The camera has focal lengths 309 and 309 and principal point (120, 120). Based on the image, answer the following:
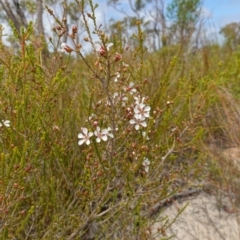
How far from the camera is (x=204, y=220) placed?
1935mm

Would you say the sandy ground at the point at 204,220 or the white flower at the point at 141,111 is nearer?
the white flower at the point at 141,111

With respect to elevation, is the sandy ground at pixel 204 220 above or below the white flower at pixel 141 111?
below

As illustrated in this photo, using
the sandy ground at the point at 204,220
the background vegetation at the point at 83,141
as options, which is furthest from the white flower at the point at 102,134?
the sandy ground at the point at 204,220

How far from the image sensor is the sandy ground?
1.82 meters

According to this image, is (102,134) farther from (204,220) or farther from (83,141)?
(204,220)

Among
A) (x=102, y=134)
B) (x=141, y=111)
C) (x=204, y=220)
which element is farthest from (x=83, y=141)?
(x=204, y=220)

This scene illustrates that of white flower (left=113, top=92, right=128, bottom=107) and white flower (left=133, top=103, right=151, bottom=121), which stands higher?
white flower (left=113, top=92, right=128, bottom=107)

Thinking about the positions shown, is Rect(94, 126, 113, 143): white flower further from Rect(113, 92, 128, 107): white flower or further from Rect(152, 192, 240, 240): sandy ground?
Rect(152, 192, 240, 240): sandy ground

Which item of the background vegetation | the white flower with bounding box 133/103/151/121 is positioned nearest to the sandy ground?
the background vegetation

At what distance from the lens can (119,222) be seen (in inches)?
64.1

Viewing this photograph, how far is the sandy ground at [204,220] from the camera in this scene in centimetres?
182

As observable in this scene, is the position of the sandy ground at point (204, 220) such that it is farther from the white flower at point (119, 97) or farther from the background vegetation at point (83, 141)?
the white flower at point (119, 97)

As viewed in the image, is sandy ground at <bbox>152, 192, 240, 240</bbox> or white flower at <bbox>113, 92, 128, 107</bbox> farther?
sandy ground at <bbox>152, 192, 240, 240</bbox>

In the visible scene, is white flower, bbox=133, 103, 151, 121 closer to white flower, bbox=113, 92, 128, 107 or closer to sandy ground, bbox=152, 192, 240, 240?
white flower, bbox=113, 92, 128, 107
